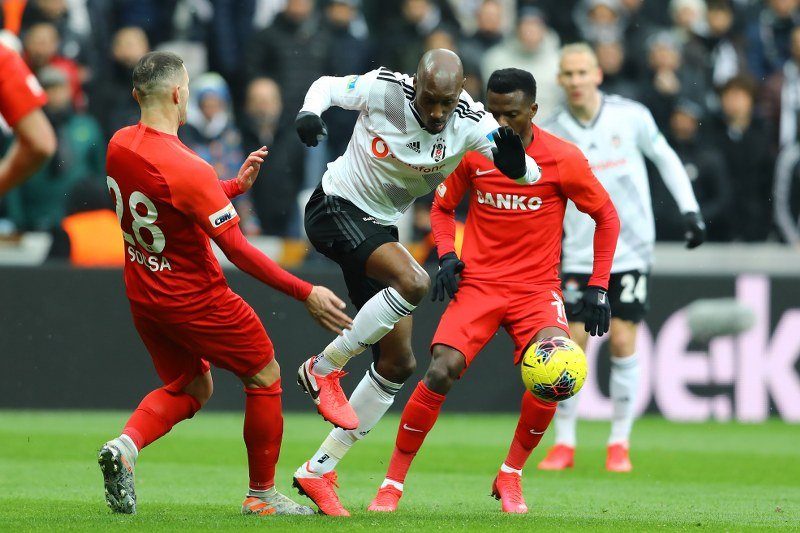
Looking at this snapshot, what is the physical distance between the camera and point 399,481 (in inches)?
308

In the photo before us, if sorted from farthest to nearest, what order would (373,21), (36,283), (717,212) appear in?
1. (373,21)
2. (717,212)
3. (36,283)

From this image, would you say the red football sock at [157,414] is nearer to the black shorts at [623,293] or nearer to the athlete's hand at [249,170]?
the athlete's hand at [249,170]

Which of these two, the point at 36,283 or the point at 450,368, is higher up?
the point at 450,368

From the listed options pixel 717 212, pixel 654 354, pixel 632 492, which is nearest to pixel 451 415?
pixel 654 354

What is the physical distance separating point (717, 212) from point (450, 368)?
24.1 ft

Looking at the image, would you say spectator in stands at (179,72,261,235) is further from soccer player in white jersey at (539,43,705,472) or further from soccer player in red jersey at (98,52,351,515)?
soccer player in red jersey at (98,52,351,515)

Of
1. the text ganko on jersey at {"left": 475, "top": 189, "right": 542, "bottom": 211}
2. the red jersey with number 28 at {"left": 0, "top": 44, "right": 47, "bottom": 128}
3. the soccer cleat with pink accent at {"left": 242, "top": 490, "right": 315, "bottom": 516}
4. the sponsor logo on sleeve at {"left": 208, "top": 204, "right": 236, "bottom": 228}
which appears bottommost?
the soccer cleat with pink accent at {"left": 242, "top": 490, "right": 315, "bottom": 516}

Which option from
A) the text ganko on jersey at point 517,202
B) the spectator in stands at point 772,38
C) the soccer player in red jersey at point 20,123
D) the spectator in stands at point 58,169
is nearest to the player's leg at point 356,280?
the text ganko on jersey at point 517,202

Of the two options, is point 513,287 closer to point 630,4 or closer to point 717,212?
point 717,212

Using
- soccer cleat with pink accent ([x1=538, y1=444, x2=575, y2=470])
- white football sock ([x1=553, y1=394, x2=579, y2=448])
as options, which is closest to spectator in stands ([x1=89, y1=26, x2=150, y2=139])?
white football sock ([x1=553, y1=394, x2=579, y2=448])

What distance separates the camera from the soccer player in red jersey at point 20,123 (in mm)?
5605

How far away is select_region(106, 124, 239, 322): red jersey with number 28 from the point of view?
6844mm

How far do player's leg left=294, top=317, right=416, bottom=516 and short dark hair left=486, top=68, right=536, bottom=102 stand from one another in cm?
141

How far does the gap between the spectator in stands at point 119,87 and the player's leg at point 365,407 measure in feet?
24.5
